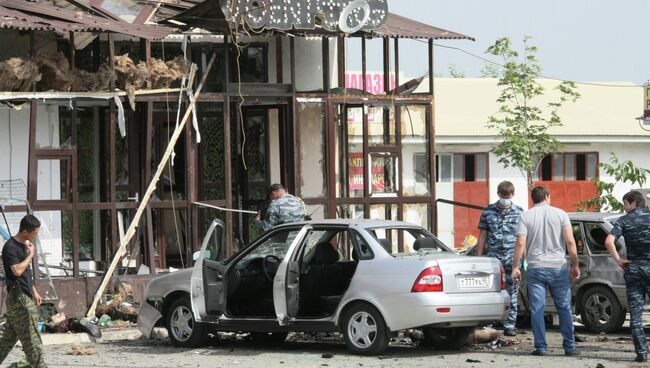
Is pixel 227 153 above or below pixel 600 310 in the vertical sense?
above

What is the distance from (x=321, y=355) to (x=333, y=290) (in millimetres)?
808

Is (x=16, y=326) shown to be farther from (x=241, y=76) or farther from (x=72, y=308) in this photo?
(x=241, y=76)

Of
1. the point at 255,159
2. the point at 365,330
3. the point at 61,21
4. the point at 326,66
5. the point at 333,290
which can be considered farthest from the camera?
the point at 255,159

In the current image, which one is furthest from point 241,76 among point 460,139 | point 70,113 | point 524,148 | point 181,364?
point 460,139

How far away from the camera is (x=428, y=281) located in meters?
13.4

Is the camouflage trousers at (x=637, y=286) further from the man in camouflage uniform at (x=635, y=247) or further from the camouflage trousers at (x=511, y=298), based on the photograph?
the camouflage trousers at (x=511, y=298)

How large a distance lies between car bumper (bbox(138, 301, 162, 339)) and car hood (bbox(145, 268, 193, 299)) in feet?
0.47

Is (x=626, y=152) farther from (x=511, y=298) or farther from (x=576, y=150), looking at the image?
(x=511, y=298)

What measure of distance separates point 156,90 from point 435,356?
739 cm

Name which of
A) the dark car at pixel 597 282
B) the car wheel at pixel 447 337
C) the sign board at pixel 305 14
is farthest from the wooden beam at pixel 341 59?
the car wheel at pixel 447 337

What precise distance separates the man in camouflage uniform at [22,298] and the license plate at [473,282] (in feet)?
14.0

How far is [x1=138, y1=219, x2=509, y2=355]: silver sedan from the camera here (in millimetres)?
13484

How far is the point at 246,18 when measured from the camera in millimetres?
19344

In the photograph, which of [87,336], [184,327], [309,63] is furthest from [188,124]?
[184,327]
